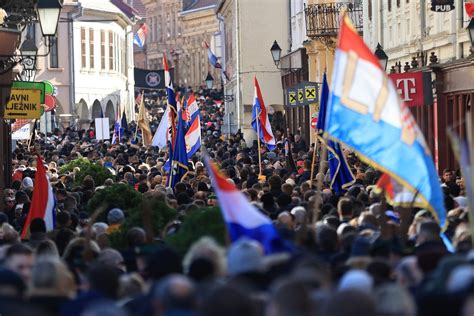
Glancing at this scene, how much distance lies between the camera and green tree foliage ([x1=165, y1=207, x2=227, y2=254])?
12.8 metres

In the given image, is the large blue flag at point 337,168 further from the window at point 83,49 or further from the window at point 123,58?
the window at point 123,58

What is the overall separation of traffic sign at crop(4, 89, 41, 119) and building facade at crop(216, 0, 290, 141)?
38.1 meters

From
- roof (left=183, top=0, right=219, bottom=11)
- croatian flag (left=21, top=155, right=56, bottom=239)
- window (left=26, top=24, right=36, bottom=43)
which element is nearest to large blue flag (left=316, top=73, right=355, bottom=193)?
croatian flag (left=21, top=155, right=56, bottom=239)

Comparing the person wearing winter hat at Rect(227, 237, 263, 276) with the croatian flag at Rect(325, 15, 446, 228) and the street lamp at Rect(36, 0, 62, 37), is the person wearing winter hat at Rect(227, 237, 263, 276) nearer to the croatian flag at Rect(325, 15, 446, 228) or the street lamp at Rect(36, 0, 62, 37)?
the croatian flag at Rect(325, 15, 446, 228)

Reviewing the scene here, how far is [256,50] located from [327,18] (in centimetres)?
2030

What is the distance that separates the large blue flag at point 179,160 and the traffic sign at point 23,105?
2339mm

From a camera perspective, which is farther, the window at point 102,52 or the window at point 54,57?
the window at point 102,52

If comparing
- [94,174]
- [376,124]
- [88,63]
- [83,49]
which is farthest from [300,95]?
[88,63]

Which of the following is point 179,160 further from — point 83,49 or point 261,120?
point 83,49

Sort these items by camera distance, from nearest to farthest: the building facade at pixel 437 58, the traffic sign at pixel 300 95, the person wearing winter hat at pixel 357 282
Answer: the person wearing winter hat at pixel 357 282, the building facade at pixel 437 58, the traffic sign at pixel 300 95

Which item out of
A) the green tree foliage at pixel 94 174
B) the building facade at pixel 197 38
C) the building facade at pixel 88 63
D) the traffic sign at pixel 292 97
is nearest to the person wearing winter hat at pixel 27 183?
the green tree foliage at pixel 94 174

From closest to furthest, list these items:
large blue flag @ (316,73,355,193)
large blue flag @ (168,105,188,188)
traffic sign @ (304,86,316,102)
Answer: large blue flag @ (316,73,355,193) → large blue flag @ (168,105,188,188) → traffic sign @ (304,86,316,102)

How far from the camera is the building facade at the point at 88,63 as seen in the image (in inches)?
3100

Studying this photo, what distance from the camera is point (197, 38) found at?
153 meters
